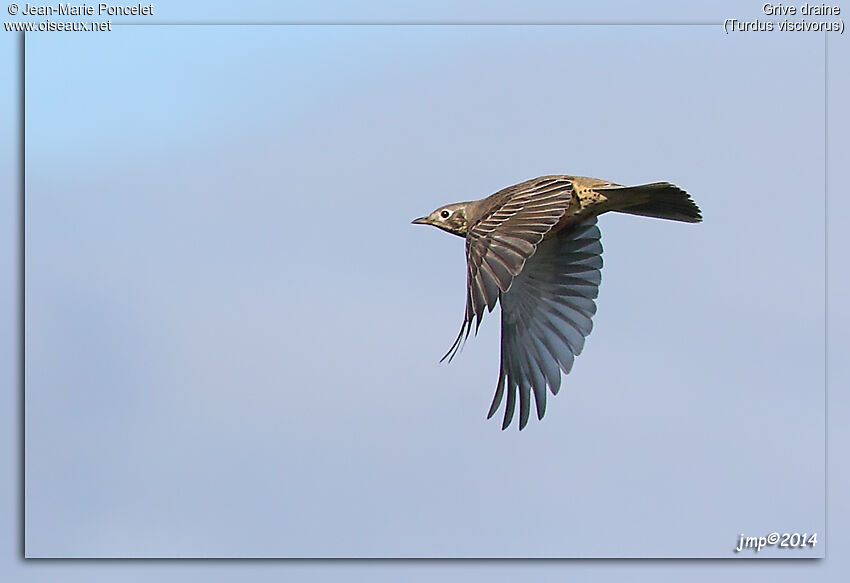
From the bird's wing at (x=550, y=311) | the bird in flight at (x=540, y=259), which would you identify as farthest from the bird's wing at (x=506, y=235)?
the bird's wing at (x=550, y=311)

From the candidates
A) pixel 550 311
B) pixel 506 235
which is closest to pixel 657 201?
pixel 506 235

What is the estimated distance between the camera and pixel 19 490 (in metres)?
7.26

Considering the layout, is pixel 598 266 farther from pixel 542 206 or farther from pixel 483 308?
pixel 483 308

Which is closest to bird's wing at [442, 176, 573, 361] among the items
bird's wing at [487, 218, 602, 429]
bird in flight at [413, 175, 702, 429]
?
bird in flight at [413, 175, 702, 429]

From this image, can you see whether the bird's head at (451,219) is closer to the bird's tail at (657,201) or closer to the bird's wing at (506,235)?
the bird's wing at (506,235)

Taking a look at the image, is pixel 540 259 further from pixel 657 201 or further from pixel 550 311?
pixel 657 201

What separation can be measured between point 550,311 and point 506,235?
1374 millimetres

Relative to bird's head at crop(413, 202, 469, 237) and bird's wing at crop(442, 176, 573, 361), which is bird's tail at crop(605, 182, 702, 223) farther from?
bird's head at crop(413, 202, 469, 237)

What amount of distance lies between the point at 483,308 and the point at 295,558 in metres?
2.15

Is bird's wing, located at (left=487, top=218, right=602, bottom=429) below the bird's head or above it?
below

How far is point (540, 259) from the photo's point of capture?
23.7 feet

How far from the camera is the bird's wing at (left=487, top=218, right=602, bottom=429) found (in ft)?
23.2

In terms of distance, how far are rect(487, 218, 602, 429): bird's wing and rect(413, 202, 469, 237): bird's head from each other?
0.57 metres

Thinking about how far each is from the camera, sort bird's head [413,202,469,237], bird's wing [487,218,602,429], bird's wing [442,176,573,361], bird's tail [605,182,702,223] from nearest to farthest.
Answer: bird's wing [442,176,573,361] < bird's tail [605,182,702,223] < bird's head [413,202,469,237] < bird's wing [487,218,602,429]
